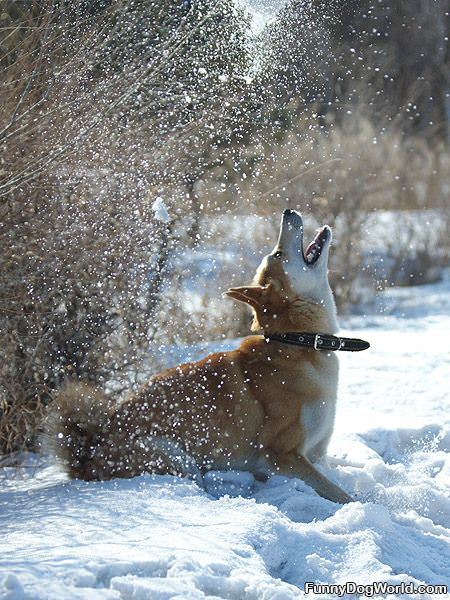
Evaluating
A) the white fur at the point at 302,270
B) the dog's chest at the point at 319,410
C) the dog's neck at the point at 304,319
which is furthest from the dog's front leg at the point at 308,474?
the white fur at the point at 302,270

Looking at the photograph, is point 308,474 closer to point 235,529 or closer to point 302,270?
point 235,529

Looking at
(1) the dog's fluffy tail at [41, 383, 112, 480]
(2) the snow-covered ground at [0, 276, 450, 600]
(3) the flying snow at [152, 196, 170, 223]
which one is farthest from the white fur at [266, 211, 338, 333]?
(1) the dog's fluffy tail at [41, 383, 112, 480]

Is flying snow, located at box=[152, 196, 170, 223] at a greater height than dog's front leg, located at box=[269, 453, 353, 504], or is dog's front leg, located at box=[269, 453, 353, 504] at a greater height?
flying snow, located at box=[152, 196, 170, 223]

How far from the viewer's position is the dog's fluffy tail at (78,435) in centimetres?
440

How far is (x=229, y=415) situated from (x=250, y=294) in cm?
70

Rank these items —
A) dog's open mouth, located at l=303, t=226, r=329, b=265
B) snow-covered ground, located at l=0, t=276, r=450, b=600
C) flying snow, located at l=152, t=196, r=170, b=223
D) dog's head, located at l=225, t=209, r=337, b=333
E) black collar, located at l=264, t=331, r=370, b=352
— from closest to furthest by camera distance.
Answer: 1. snow-covered ground, located at l=0, t=276, r=450, b=600
2. black collar, located at l=264, t=331, r=370, b=352
3. dog's head, located at l=225, t=209, r=337, b=333
4. dog's open mouth, located at l=303, t=226, r=329, b=265
5. flying snow, located at l=152, t=196, r=170, b=223

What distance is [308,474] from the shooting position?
4359mm

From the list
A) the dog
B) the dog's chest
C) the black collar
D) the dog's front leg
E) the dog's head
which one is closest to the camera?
the dog's front leg

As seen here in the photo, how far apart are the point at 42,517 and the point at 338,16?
879 cm

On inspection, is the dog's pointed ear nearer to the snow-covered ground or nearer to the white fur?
the white fur

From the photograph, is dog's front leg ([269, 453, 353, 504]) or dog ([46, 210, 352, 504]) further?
dog ([46, 210, 352, 504])

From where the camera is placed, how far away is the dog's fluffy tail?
4.40 m

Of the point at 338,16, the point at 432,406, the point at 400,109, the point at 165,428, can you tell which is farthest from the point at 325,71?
the point at 165,428

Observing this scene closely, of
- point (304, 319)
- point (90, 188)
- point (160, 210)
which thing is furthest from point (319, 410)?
point (90, 188)
